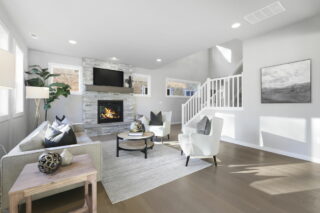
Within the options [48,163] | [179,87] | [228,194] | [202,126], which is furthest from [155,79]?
[48,163]

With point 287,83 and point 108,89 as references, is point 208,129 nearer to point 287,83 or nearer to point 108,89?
point 287,83

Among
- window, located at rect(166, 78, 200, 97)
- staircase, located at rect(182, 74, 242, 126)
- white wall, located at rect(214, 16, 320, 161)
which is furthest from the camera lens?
window, located at rect(166, 78, 200, 97)

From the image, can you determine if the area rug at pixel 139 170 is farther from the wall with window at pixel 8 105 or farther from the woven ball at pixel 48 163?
the wall with window at pixel 8 105

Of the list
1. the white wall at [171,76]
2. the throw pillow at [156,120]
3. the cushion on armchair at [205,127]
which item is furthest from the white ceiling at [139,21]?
the white wall at [171,76]

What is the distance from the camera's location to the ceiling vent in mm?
2425

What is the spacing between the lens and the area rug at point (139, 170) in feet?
6.46

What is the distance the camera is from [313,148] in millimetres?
2848

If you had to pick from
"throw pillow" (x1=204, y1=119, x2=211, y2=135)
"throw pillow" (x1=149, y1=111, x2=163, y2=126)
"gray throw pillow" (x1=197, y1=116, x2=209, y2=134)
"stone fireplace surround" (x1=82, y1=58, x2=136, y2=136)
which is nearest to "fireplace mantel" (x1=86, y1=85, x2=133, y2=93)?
"stone fireplace surround" (x1=82, y1=58, x2=136, y2=136)

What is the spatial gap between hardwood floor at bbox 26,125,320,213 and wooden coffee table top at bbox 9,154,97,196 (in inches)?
22.6

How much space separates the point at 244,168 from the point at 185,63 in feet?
21.0

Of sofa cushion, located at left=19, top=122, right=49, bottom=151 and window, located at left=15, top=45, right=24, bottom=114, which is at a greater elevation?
window, located at left=15, top=45, right=24, bottom=114

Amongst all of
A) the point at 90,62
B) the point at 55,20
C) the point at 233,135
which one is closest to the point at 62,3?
the point at 55,20

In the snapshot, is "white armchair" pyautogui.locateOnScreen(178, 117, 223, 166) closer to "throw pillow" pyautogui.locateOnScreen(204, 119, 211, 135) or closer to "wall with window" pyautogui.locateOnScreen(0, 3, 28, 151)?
"throw pillow" pyautogui.locateOnScreen(204, 119, 211, 135)

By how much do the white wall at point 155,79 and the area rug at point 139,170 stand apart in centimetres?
264
